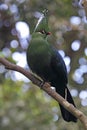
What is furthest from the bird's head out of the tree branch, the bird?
the tree branch

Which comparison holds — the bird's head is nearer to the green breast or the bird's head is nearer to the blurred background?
the green breast

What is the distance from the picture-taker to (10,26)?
4445mm

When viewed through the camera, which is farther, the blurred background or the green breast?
the blurred background

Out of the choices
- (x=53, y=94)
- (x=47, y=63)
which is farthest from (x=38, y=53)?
(x=53, y=94)

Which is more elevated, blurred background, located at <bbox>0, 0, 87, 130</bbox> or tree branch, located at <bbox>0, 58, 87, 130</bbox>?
tree branch, located at <bbox>0, 58, 87, 130</bbox>

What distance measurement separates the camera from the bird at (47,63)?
2.43 meters

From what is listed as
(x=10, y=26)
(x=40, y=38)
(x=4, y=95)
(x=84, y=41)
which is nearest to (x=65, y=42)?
(x=84, y=41)

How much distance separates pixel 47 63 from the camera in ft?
8.26

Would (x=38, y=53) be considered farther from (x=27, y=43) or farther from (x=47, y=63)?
(x=27, y=43)

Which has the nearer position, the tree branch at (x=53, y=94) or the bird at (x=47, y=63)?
the tree branch at (x=53, y=94)

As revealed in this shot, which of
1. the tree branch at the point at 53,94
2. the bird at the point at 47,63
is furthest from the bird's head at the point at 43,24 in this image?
the tree branch at the point at 53,94

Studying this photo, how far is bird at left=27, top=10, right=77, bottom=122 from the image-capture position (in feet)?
7.96

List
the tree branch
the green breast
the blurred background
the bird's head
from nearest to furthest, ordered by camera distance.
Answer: the tree branch → the bird's head → the green breast → the blurred background

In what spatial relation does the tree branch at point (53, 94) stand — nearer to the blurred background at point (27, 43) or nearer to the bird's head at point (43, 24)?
the bird's head at point (43, 24)
